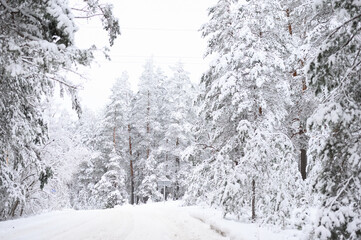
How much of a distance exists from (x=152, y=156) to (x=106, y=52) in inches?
842

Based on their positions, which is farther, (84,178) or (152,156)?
(84,178)

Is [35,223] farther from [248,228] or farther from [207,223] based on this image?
[248,228]

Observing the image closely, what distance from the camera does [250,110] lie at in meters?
9.41

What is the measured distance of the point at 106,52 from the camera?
5977 mm

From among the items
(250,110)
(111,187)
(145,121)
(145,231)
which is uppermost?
(145,121)

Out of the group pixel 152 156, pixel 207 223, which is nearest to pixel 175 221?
pixel 207 223

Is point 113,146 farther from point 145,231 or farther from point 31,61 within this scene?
point 31,61

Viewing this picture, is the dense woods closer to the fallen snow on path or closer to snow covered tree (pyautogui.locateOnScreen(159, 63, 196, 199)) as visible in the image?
the fallen snow on path

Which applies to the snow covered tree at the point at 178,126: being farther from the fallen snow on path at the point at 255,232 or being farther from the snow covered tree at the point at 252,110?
the fallen snow on path at the point at 255,232

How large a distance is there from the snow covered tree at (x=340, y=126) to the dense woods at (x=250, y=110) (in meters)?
0.02

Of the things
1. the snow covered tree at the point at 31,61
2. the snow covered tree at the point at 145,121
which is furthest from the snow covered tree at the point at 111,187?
the snow covered tree at the point at 31,61

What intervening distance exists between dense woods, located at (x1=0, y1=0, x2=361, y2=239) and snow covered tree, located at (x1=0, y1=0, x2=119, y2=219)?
28 millimetres

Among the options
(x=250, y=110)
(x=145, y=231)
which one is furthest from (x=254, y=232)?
(x=250, y=110)

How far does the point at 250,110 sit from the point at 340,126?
17.2ft
